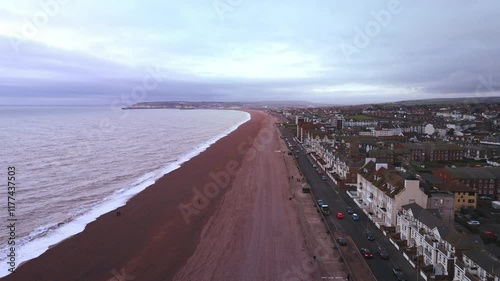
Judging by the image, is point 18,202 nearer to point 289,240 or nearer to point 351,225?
point 289,240

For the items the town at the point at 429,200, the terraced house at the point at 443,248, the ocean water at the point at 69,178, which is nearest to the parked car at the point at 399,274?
the town at the point at 429,200

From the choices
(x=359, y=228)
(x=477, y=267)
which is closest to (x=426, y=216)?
(x=477, y=267)

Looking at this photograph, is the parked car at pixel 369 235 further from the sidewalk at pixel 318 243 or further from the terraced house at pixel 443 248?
the sidewalk at pixel 318 243

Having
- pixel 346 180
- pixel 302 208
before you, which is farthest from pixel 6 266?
pixel 346 180

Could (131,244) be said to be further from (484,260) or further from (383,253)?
(484,260)

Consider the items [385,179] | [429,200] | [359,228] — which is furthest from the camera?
[385,179]

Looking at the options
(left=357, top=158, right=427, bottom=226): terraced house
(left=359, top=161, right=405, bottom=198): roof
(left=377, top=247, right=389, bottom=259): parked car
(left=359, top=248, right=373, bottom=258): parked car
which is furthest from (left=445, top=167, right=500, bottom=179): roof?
(left=359, top=248, right=373, bottom=258): parked car
